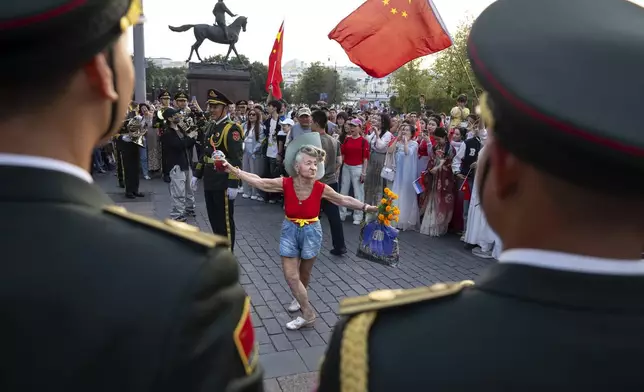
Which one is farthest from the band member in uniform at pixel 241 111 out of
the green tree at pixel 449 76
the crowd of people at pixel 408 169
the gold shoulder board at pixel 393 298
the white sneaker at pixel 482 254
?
the green tree at pixel 449 76

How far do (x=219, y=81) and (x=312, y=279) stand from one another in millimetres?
14707

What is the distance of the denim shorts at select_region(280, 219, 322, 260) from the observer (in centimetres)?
472

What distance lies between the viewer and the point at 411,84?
35.3 metres

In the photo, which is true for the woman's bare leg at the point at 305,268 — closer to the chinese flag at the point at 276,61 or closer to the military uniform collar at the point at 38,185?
the military uniform collar at the point at 38,185

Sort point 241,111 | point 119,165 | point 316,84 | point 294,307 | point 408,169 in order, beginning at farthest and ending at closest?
point 316,84
point 241,111
point 119,165
point 408,169
point 294,307

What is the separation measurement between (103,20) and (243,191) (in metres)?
10.9

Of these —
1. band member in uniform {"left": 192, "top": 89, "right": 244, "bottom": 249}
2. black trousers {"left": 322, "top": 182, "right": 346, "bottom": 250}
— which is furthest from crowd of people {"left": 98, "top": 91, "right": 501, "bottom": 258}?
band member in uniform {"left": 192, "top": 89, "right": 244, "bottom": 249}

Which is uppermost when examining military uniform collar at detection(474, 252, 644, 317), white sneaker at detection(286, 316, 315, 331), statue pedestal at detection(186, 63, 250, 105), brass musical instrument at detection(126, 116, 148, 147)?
statue pedestal at detection(186, 63, 250, 105)

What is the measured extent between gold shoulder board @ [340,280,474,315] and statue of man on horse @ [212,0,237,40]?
875 inches

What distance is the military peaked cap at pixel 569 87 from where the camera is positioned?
2.99 feet

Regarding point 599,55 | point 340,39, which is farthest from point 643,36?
point 340,39

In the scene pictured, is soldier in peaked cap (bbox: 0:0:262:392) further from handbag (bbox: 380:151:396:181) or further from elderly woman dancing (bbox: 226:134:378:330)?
handbag (bbox: 380:151:396:181)

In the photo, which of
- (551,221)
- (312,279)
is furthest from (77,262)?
(312,279)

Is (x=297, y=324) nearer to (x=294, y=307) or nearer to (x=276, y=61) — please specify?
(x=294, y=307)
